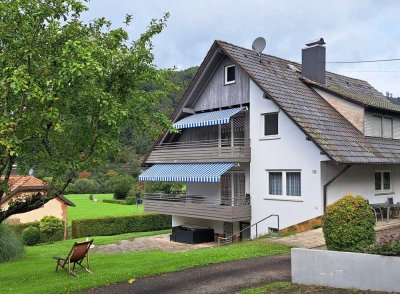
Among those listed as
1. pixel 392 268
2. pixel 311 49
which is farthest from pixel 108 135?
pixel 311 49

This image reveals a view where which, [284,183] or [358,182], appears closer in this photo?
[284,183]

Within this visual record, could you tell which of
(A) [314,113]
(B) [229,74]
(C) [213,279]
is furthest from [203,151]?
(C) [213,279]

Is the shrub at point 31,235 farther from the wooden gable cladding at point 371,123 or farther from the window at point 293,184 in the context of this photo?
the wooden gable cladding at point 371,123

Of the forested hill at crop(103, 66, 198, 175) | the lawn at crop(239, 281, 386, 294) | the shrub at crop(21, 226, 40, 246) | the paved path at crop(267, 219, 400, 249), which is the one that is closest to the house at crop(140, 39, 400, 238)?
the paved path at crop(267, 219, 400, 249)

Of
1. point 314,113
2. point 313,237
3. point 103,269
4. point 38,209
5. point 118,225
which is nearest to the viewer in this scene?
point 103,269

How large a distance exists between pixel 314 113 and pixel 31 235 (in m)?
19.3

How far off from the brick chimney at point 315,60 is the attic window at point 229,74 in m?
4.89

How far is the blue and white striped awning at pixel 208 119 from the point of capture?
23.9 m

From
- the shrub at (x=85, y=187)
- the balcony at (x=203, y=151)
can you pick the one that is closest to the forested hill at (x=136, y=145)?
the shrub at (x=85, y=187)

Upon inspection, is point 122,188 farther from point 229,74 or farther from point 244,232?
point 229,74

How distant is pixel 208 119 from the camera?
982 inches

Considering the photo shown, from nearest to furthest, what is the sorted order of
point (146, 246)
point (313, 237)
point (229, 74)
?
1. point (313, 237)
2. point (146, 246)
3. point (229, 74)

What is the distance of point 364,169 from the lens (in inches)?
917

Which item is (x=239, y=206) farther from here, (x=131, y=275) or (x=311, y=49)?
(x=131, y=275)
